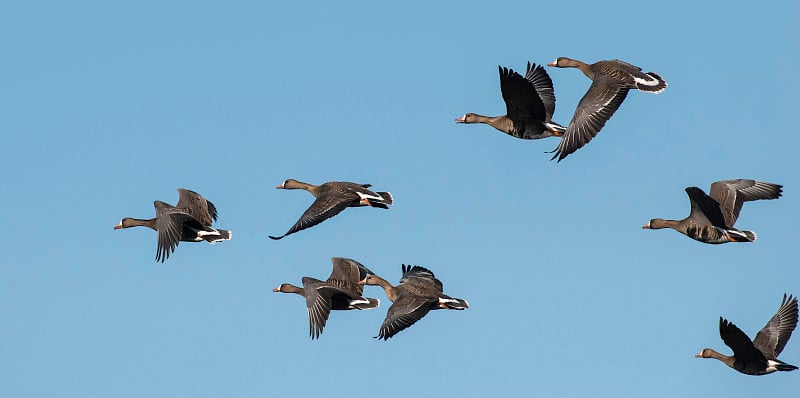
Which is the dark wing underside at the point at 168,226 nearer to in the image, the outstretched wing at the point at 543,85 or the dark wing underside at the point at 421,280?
the dark wing underside at the point at 421,280

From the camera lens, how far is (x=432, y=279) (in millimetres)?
37812

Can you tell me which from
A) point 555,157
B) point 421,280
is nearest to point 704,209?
point 555,157

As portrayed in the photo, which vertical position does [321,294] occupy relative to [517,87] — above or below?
below

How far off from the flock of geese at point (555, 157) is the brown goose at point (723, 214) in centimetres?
2

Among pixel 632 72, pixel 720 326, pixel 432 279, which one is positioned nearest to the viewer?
pixel 720 326

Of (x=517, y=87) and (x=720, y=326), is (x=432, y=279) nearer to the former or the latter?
(x=517, y=87)

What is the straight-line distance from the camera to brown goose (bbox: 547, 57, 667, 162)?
1324 inches

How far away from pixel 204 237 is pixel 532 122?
8983 millimetres

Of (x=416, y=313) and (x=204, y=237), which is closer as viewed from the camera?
(x=416, y=313)

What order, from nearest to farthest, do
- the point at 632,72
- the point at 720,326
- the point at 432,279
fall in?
the point at 720,326 < the point at 632,72 < the point at 432,279

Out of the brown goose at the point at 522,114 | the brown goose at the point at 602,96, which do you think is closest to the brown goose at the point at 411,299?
the brown goose at the point at 522,114

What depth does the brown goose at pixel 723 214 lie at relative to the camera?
36312mm

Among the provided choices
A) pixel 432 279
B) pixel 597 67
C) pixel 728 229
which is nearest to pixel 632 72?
pixel 597 67

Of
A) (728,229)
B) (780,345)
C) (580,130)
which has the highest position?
(580,130)
